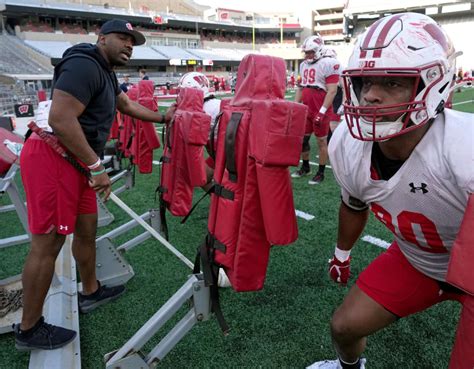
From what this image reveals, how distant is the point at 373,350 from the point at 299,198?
2.87 meters

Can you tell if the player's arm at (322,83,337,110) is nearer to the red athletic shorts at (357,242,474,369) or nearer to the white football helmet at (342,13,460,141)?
the red athletic shorts at (357,242,474,369)

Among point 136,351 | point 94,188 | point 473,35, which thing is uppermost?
point 473,35

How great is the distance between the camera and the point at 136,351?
68.7 inches

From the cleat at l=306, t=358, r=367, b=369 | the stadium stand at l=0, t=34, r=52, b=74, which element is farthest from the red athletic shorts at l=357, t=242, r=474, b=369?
the stadium stand at l=0, t=34, r=52, b=74

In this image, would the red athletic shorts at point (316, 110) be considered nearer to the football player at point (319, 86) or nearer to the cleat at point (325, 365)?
the football player at point (319, 86)

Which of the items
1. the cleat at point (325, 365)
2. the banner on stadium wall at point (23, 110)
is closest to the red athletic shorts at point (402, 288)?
the cleat at point (325, 365)

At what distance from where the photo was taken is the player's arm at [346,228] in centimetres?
180

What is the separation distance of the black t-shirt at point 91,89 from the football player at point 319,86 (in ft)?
11.7

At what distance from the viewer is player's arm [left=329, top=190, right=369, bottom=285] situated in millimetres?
1798

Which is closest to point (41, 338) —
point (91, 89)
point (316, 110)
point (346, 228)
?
point (91, 89)

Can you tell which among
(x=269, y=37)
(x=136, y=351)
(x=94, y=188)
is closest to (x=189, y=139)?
(x=94, y=188)

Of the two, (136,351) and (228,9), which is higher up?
(228,9)

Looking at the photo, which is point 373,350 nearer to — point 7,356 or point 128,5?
point 7,356

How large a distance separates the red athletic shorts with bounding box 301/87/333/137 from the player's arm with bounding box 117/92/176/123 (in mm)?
2796
